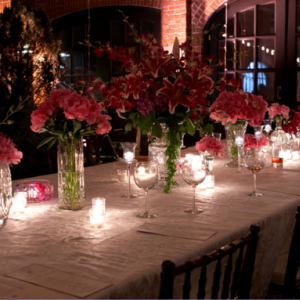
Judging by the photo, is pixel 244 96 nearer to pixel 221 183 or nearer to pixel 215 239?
pixel 221 183

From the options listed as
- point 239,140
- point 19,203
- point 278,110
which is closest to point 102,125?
point 19,203

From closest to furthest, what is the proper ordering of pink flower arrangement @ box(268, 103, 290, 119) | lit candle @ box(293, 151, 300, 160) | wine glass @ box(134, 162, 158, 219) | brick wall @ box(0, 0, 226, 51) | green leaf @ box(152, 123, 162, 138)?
1. wine glass @ box(134, 162, 158, 219)
2. green leaf @ box(152, 123, 162, 138)
3. lit candle @ box(293, 151, 300, 160)
4. pink flower arrangement @ box(268, 103, 290, 119)
5. brick wall @ box(0, 0, 226, 51)

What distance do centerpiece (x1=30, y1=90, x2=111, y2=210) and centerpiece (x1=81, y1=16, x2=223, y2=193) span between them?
26cm

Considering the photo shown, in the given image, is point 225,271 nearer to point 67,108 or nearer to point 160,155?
point 67,108

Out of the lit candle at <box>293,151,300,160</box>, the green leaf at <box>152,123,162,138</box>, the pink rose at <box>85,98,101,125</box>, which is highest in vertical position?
the pink rose at <box>85,98,101,125</box>

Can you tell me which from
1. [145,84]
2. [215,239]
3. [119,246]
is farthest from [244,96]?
[119,246]

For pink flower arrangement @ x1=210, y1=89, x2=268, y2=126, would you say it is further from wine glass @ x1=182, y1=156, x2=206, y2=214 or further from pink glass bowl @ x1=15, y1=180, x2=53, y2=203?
pink glass bowl @ x1=15, y1=180, x2=53, y2=203

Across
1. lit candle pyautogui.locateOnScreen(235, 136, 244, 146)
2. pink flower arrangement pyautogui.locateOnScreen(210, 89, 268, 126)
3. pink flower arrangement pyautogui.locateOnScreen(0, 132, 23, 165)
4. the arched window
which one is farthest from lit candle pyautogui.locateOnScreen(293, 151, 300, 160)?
the arched window

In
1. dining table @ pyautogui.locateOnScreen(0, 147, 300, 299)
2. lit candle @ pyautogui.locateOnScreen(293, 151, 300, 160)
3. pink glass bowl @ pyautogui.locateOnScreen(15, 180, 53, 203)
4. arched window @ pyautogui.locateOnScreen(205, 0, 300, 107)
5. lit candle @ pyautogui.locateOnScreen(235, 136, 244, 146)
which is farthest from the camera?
arched window @ pyautogui.locateOnScreen(205, 0, 300, 107)

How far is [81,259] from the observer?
137cm

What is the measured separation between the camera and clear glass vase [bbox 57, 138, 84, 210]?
6.41 ft

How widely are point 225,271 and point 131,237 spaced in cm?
44

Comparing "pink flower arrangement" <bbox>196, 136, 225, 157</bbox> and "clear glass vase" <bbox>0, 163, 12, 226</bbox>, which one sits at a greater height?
"pink flower arrangement" <bbox>196, 136, 225, 157</bbox>

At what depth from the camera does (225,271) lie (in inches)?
48.3
